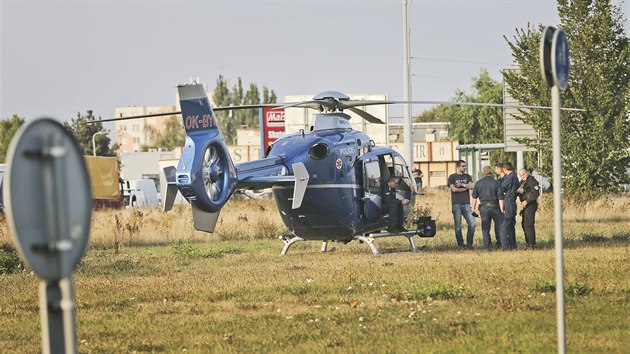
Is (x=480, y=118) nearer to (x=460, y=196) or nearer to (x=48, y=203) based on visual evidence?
(x=460, y=196)

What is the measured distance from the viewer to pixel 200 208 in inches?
766

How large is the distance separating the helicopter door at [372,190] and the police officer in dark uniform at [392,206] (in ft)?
0.57

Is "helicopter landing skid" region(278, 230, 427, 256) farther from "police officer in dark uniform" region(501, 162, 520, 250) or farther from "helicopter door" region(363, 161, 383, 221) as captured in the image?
"police officer in dark uniform" region(501, 162, 520, 250)

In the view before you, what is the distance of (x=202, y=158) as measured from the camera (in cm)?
1944

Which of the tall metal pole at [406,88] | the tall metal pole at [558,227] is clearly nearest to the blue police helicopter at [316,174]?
the tall metal pole at [558,227]

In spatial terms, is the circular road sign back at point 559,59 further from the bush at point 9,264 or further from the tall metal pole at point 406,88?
the tall metal pole at point 406,88

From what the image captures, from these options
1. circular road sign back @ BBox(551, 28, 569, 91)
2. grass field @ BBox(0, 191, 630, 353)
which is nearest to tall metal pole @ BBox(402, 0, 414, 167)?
grass field @ BBox(0, 191, 630, 353)

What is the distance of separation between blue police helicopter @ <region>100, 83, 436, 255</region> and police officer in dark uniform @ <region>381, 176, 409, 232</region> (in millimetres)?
97

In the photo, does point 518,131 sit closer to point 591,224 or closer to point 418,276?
point 591,224

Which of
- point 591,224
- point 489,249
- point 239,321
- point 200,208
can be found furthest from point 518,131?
point 239,321

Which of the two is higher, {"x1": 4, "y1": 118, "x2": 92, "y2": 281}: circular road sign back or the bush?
{"x1": 4, "y1": 118, "x2": 92, "y2": 281}: circular road sign back

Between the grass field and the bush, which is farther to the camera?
the bush

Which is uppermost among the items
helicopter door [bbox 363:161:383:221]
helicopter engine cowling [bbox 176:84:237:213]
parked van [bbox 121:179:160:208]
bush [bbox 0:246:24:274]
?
helicopter engine cowling [bbox 176:84:237:213]

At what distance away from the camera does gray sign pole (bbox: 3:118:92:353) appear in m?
5.59
